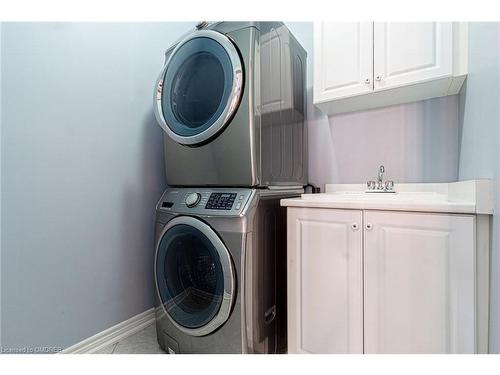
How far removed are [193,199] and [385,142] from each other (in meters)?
1.09

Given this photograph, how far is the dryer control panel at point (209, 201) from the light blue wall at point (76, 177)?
35 cm

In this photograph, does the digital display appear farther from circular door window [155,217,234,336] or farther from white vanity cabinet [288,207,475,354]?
white vanity cabinet [288,207,475,354]

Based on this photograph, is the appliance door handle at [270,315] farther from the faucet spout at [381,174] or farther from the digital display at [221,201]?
the faucet spout at [381,174]

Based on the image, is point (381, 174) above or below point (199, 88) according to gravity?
below

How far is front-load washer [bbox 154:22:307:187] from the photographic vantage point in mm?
1071

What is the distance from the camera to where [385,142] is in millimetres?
1408

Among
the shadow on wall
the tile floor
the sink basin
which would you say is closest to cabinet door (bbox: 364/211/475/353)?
the sink basin

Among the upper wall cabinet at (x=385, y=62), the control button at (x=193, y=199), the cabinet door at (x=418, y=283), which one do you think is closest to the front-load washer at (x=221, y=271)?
the control button at (x=193, y=199)

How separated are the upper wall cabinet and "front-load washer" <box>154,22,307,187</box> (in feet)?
0.62

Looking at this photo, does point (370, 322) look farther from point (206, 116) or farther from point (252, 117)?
point (206, 116)

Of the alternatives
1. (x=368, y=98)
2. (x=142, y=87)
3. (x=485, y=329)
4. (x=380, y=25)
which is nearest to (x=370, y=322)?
(x=485, y=329)

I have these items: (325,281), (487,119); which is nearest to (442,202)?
(487,119)

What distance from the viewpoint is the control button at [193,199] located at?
1.14m

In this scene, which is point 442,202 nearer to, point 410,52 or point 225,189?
point 410,52
